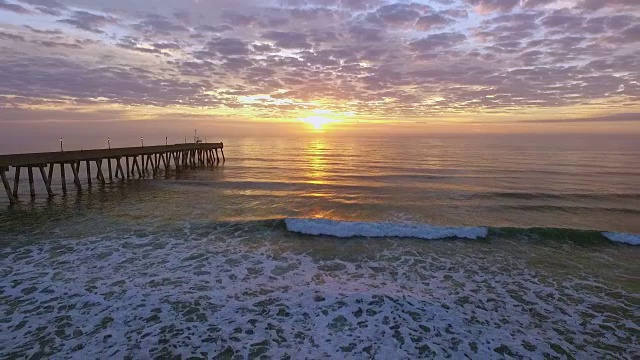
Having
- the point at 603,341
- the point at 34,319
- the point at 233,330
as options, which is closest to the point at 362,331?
the point at 233,330

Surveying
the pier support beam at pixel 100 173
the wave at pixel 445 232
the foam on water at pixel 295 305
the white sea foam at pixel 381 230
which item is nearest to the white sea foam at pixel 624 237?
the wave at pixel 445 232

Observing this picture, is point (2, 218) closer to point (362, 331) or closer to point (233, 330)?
point (233, 330)

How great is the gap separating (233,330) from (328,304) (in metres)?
2.32

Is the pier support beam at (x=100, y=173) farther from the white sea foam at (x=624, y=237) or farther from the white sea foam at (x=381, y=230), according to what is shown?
the white sea foam at (x=624, y=237)

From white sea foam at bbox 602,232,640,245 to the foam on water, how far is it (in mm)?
5903

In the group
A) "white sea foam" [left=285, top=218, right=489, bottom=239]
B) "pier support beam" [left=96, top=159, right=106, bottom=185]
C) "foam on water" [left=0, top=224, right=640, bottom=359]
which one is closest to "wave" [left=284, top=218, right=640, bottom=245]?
"white sea foam" [left=285, top=218, right=489, bottom=239]

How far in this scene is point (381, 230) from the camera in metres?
15.0

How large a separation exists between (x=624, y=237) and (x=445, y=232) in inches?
283

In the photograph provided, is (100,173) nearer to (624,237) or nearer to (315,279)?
(315,279)

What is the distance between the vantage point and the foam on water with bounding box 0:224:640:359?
6.74 m

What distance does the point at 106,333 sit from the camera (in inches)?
277

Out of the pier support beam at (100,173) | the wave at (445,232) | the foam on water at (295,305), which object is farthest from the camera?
the pier support beam at (100,173)

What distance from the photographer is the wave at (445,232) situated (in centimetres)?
1437

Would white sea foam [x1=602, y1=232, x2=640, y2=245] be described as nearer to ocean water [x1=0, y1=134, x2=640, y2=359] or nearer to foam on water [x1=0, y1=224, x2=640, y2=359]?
ocean water [x1=0, y1=134, x2=640, y2=359]
